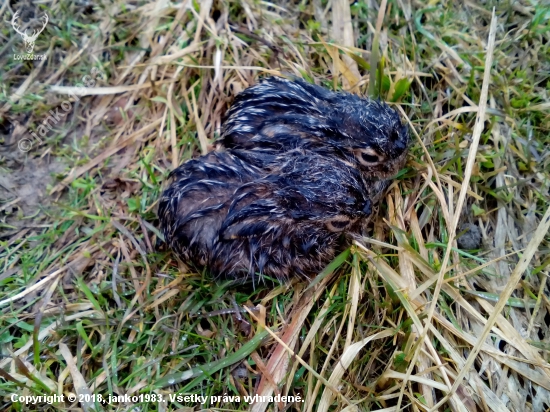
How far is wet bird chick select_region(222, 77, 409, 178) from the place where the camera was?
2570 millimetres

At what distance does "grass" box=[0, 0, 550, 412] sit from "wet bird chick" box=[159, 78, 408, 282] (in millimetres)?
155

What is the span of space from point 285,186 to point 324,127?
41cm

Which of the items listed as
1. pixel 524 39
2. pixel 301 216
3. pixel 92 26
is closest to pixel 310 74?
pixel 301 216

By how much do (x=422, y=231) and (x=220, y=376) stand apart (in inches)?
53.0

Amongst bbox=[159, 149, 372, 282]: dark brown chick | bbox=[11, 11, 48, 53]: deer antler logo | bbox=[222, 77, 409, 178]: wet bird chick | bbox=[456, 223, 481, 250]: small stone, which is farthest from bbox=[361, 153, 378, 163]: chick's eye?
bbox=[11, 11, 48, 53]: deer antler logo

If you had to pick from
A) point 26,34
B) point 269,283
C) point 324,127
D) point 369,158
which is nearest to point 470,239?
point 369,158

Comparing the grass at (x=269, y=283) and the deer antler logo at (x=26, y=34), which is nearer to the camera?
the grass at (x=269, y=283)

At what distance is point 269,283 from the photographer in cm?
261

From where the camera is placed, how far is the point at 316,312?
251 centimetres

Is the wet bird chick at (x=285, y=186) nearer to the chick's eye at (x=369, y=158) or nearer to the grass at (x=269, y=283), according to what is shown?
the chick's eye at (x=369, y=158)

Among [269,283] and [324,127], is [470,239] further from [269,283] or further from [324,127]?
[269,283]

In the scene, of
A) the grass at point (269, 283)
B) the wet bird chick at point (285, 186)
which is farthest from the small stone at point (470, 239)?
the wet bird chick at point (285, 186)

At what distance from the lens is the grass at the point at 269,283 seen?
2.36 m

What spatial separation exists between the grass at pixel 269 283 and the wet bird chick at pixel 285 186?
0.15 m
